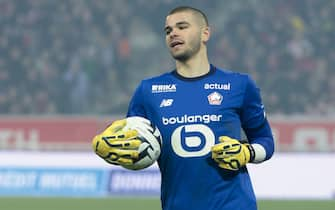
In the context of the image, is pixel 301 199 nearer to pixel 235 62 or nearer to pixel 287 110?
pixel 287 110

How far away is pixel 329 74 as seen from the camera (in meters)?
20.3

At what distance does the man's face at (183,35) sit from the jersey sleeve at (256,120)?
38 centimetres

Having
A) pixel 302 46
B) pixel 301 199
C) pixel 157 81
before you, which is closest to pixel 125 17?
pixel 302 46

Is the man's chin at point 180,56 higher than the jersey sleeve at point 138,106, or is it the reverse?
the man's chin at point 180,56

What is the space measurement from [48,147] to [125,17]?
4.62 metres

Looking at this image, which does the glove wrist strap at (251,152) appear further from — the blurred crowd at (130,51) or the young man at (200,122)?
the blurred crowd at (130,51)

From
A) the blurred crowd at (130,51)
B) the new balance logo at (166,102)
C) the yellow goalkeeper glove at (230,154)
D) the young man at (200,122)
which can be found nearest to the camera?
the yellow goalkeeper glove at (230,154)

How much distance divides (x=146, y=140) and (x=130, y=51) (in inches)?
650

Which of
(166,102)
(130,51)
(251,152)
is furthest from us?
(130,51)

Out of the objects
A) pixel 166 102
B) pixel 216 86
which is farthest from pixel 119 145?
pixel 216 86

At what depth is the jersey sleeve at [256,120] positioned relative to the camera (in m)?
5.21

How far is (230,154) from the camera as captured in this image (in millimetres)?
4844

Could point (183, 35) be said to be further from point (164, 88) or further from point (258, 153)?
point (258, 153)

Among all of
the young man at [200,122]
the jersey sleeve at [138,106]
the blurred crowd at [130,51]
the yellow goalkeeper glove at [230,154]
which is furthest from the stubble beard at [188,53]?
the blurred crowd at [130,51]
